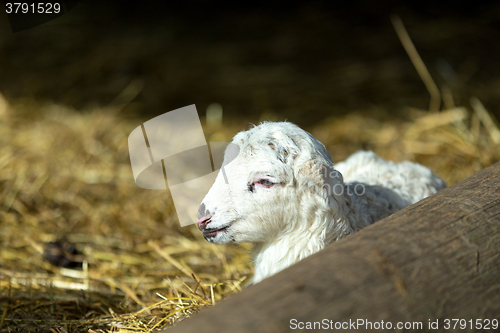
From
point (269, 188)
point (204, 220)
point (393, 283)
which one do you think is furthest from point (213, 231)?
point (393, 283)

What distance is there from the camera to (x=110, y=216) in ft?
11.6

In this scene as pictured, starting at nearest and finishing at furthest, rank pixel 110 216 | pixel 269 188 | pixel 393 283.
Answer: pixel 393 283, pixel 269 188, pixel 110 216

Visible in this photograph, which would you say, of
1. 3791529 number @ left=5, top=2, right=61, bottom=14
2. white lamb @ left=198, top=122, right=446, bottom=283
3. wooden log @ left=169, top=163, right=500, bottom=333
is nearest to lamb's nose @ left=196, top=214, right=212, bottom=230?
white lamb @ left=198, top=122, right=446, bottom=283

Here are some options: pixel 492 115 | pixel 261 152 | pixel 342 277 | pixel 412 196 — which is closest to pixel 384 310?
pixel 342 277

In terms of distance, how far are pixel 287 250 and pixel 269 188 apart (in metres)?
0.34

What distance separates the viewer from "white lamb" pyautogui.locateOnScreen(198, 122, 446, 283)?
175 cm

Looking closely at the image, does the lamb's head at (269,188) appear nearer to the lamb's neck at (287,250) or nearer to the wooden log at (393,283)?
the lamb's neck at (287,250)

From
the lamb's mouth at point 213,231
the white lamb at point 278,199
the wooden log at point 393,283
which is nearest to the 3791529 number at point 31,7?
the white lamb at point 278,199

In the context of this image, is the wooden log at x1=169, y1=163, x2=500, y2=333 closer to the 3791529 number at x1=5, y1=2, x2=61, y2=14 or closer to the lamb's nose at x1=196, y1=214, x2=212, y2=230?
the lamb's nose at x1=196, y1=214, x2=212, y2=230

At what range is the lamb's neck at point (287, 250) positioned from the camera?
1888 millimetres

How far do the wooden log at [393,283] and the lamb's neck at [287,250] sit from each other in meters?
0.46

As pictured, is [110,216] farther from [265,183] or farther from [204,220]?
[265,183]

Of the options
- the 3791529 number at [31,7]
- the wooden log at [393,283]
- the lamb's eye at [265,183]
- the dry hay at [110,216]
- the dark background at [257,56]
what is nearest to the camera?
the wooden log at [393,283]

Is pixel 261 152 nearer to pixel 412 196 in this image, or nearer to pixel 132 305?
pixel 412 196
